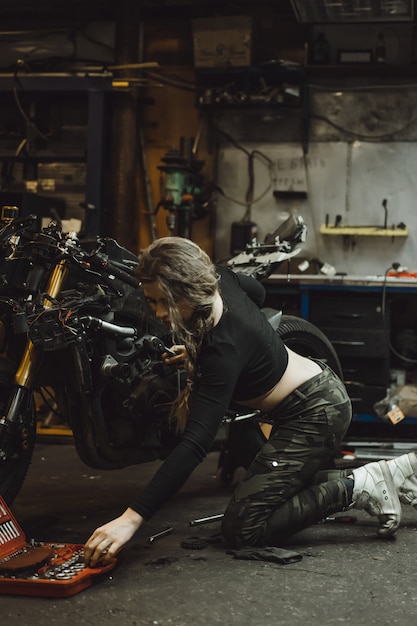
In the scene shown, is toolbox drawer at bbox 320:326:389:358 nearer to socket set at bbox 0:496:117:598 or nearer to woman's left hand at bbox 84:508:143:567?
socket set at bbox 0:496:117:598

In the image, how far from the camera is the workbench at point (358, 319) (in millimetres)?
5277

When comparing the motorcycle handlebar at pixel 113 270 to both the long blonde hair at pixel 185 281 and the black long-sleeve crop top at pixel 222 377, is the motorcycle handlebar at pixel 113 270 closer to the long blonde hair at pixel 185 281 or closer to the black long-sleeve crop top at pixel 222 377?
the black long-sleeve crop top at pixel 222 377

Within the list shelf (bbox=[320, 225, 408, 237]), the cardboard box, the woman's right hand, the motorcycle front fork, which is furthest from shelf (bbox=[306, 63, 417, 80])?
the motorcycle front fork

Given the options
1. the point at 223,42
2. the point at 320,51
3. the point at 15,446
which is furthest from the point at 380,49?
the point at 15,446

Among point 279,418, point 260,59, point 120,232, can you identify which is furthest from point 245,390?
point 260,59

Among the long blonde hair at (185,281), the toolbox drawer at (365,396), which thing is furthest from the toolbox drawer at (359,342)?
the long blonde hair at (185,281)

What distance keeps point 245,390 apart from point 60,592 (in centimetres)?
85

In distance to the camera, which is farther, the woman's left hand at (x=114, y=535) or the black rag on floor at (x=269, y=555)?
the black rag on floor at (x=269, y=555)

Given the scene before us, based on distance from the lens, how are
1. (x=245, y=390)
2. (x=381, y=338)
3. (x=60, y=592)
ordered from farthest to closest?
(x=381, y=338) → (x=245, y=390) → (x=60, y=592)

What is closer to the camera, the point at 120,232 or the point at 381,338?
the point at 381,338

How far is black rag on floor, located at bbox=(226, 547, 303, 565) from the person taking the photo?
110 inches

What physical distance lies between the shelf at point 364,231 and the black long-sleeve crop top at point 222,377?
3249 millimetres

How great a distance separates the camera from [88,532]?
3.23 meters

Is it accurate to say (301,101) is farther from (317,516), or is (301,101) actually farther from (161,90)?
(317,516)
